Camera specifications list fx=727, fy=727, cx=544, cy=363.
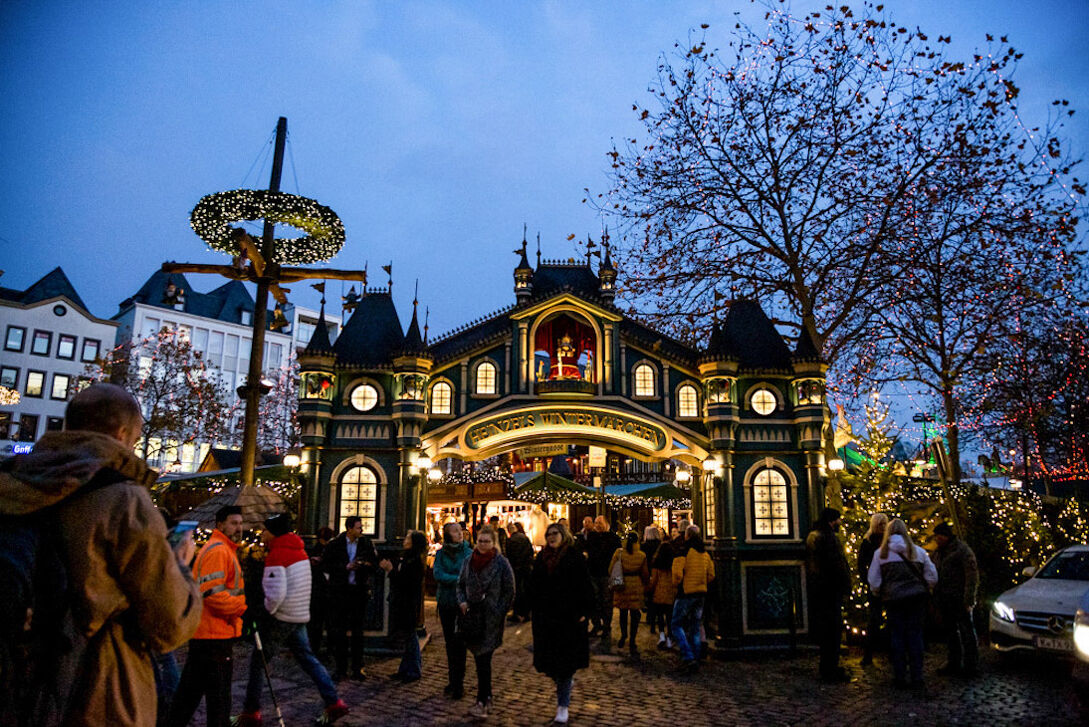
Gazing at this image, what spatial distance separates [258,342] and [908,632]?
10.7 meters

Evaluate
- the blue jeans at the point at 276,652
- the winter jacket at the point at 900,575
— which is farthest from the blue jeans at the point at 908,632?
the blue jeans at the point at 276,652

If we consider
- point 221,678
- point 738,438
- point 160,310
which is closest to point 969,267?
point 738,438

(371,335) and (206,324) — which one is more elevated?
(206,324)

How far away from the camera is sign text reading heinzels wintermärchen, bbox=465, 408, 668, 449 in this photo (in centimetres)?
1417

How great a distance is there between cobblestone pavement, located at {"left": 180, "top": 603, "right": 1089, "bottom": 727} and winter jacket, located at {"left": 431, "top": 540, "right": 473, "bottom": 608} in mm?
1164

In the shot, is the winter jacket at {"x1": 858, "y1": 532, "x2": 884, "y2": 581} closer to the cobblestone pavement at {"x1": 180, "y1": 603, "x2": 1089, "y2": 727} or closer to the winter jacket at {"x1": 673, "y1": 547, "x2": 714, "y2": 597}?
the cobblestone pavement at {"x1": 180, "y1": 603, "x2": 1089, "y2": 727}

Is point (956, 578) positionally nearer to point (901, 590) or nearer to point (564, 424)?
point (901, 590)

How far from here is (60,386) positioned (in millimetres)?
48812

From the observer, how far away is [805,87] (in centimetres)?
1708

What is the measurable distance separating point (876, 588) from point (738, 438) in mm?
4678

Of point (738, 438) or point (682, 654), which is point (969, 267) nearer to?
point (738, 438)

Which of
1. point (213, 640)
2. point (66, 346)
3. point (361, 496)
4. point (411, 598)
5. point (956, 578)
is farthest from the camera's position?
point (66, 346)

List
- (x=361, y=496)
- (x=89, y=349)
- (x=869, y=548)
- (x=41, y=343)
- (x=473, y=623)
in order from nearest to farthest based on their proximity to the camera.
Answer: (x=473, y=623)
(x=869, y=548)
(x=361, y=496)
(x=41, y=343)
(x=89, y=349)

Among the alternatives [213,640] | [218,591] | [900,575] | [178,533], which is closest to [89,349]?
[218,591]
